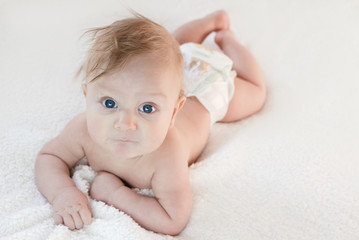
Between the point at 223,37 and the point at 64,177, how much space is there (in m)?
0.91

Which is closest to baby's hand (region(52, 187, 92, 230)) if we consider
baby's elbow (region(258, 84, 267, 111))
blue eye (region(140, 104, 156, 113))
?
blue eye (region(140, 104, 156, 113))

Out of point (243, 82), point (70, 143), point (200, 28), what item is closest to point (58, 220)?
point (70, 143)

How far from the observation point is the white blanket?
1.14 m

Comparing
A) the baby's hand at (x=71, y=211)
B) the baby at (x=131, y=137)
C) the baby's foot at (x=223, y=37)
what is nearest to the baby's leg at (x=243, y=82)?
the baby's foot at (x=223, y=37)

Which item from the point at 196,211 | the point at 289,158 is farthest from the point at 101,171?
the point at 289,158

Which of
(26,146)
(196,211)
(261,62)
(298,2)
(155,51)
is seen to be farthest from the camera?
(298,2)

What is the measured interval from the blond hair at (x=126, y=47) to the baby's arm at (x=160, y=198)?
0.88 feet

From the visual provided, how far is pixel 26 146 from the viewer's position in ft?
4.21

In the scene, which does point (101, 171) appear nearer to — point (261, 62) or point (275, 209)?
point (275, 209)

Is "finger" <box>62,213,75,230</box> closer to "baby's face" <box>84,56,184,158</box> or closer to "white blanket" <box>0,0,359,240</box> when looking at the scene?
"white blanket" <box>0,0,359,240</box>

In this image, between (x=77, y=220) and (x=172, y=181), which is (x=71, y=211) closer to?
(x=77, y=220)

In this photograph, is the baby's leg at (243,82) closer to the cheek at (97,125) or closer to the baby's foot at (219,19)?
the baby's foot at (219,19)

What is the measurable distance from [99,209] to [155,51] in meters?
0.41

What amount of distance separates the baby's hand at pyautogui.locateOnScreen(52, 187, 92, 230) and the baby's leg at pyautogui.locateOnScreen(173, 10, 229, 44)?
0.89m
